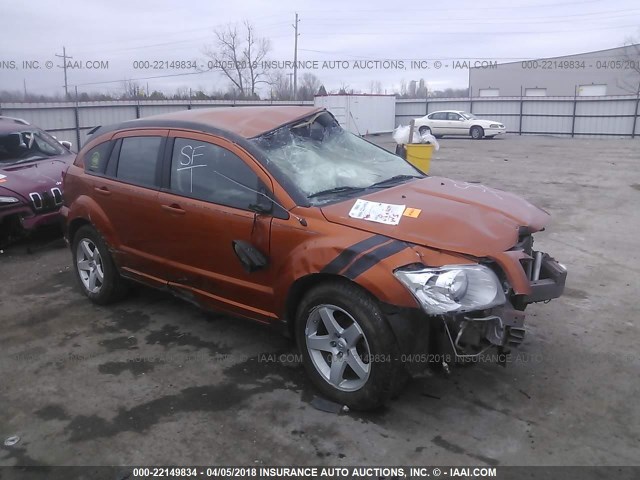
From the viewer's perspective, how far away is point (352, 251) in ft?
10.3

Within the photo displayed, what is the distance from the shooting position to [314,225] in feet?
11.1

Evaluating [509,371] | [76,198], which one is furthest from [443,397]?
[76,198]

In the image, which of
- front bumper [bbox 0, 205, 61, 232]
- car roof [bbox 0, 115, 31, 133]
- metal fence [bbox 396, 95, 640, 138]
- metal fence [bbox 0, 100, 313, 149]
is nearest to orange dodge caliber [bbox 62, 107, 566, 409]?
front bumper [bbox 0, 205, 61, 232]

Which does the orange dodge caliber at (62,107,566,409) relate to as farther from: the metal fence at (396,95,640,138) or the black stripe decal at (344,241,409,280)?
the metal fence at (396,95,640,138)

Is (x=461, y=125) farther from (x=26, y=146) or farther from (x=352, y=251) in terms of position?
(x=352, y=251)

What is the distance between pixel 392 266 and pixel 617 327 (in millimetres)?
2580

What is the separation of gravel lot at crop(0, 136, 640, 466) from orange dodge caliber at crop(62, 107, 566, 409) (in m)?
0.34

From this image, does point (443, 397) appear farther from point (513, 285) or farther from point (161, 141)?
point (161, 141)

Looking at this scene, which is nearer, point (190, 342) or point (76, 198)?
point (190, 342)

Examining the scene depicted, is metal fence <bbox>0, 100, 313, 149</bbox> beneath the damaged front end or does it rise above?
above

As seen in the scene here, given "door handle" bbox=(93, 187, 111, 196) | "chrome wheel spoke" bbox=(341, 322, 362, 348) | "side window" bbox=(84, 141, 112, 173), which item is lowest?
"chrome wheel spoke" bbox=(341, 322, 362, 348)

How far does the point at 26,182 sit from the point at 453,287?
6.01 metres

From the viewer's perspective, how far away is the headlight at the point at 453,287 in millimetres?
2945

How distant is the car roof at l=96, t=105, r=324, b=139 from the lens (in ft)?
13.3
